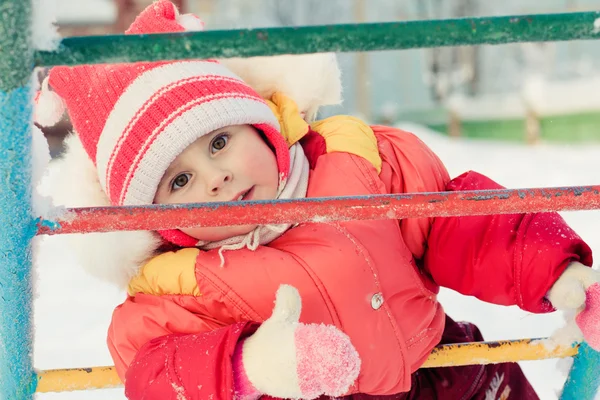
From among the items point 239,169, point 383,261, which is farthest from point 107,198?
point 383,261

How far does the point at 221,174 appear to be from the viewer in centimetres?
108

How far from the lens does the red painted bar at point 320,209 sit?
75 centimetres

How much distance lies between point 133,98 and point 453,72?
14.1 meters

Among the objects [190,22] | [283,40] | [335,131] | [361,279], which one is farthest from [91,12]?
[283,40]

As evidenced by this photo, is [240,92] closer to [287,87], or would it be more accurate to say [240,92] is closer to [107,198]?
[287,87]

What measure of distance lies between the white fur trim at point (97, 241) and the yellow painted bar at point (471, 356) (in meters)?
0.16

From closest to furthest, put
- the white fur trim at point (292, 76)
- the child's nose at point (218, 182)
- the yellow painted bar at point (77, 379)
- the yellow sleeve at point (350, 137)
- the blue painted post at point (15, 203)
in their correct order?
1. the blue painted post at point (15, 203)
2. the yellow painted bar at point (77, 379)
3. the child's nose at point (218, 182)
4. the yellow sleeve at point (350, 137)
5. the white fur trim at point (292, 76)

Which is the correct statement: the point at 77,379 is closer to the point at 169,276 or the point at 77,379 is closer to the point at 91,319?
the point at 169,276

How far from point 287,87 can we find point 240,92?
18 centimetres

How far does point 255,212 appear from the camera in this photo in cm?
77

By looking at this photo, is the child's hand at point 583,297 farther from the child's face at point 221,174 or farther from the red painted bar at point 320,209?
the child's face at point 221,174

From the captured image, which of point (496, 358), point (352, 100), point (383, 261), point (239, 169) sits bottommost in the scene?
point (352, 100)

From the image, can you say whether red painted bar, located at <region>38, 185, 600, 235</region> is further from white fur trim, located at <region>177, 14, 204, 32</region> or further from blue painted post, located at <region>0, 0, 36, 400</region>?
white fur trim, located at <region>177, 14, 204, 32</region>

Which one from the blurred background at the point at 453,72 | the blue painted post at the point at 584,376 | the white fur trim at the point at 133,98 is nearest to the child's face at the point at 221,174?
the white fur trim at the point at 133,98
